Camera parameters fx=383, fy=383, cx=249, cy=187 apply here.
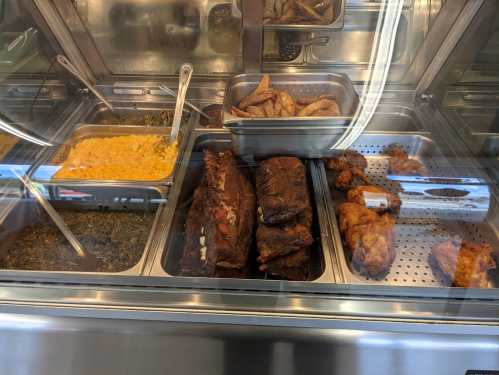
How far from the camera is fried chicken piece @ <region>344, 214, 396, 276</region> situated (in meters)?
1.35

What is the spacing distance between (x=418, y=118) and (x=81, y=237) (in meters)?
1.70

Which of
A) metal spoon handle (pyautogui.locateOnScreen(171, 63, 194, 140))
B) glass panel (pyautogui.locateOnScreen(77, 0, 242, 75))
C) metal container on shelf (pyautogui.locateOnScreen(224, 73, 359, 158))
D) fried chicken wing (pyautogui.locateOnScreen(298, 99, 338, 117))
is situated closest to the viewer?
metal container on shelf (pyautogui.locateOnScreen(224, 73, 359, 158))

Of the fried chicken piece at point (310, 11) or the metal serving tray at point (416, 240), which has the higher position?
the fried chicken piece at point (310, 11)

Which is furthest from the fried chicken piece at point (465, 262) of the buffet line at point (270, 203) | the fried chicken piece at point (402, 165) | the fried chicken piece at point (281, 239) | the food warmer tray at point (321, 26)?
the food warmer tray at point (321, 26)

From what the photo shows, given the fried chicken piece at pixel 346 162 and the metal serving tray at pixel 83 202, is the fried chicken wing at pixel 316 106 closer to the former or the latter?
the fried chicken piece at pixel 346 162

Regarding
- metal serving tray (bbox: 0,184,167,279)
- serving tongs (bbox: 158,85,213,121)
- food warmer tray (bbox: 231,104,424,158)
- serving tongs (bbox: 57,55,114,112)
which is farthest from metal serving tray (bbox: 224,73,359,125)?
serving tongs (bbox: 57,55,114,112)

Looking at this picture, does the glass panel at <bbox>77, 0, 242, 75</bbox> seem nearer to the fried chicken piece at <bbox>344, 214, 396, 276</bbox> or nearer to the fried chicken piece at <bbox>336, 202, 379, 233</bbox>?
the fried chicken piece at <bbox>336, 202, 379, 233</bbox>

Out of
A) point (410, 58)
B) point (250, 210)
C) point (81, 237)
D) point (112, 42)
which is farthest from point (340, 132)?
point (112, 42)

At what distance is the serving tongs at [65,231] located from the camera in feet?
4.78

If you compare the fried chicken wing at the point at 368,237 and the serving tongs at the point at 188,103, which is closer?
the fried chicken wing at the point at 368,237

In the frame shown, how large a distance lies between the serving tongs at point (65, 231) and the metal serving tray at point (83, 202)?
0.03m

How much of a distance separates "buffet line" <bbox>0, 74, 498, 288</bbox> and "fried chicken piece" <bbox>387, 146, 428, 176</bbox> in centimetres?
1

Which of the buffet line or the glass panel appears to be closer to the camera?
the buffet line

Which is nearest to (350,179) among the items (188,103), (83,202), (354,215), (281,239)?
(354,215)
